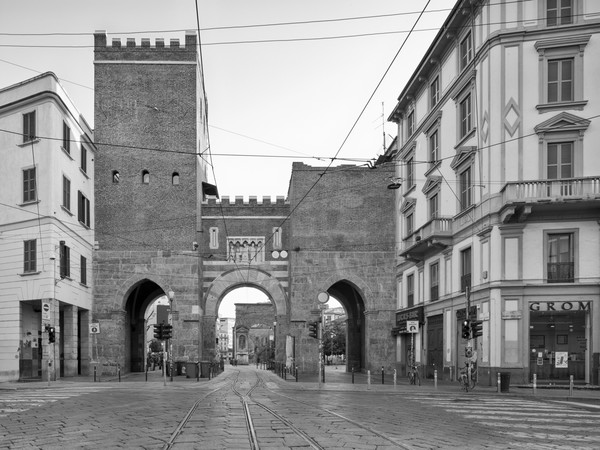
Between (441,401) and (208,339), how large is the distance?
25642 millimetres

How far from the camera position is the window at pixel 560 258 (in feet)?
82.1

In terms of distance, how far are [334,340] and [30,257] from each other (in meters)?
62.6

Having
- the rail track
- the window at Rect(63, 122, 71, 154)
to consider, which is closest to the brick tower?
the window at Rect(63, 122, 71, 154)

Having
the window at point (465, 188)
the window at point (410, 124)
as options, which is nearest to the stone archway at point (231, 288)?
the window at point (410, 124)

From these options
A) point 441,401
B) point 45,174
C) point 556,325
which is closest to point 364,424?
point 441,401

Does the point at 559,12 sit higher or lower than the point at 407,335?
higher

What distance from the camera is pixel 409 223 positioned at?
38.5 m

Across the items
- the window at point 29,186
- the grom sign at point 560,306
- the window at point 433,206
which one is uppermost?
the window at point 29,186

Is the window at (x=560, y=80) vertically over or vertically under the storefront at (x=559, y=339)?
over

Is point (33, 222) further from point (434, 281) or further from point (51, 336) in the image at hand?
point (434, 281)

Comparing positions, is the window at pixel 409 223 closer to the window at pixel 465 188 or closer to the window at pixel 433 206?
the window at pixel 433 206

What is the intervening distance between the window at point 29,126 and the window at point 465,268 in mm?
20164

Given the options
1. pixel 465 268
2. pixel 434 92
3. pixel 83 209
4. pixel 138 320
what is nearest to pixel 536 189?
pixel 465 268

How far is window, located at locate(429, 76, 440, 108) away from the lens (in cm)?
3297
